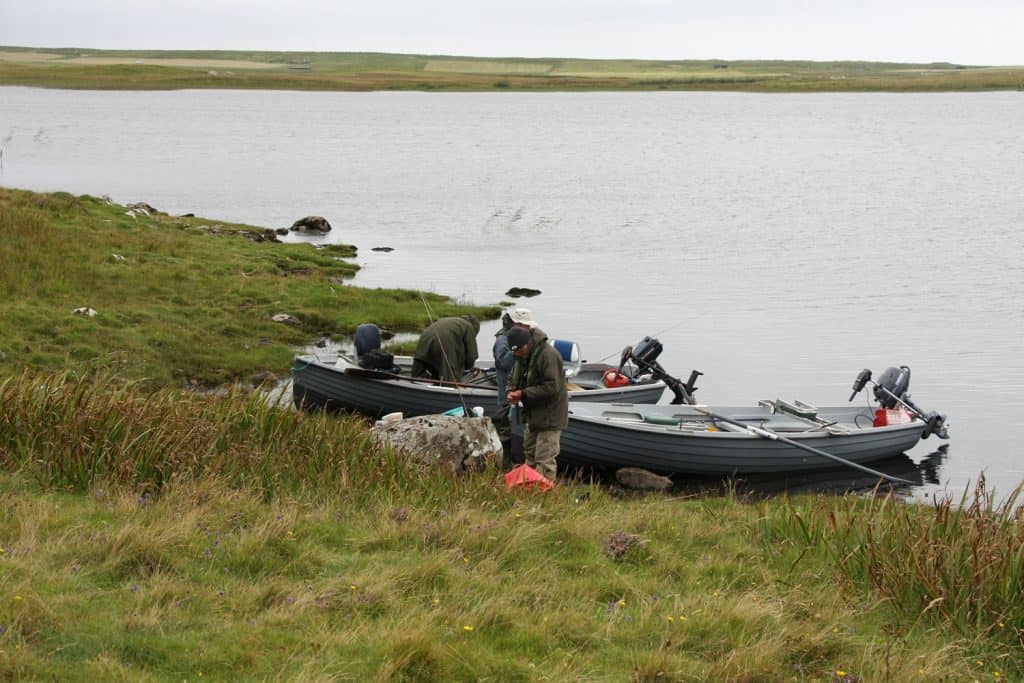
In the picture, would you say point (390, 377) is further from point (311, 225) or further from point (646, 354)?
point (311, 225)

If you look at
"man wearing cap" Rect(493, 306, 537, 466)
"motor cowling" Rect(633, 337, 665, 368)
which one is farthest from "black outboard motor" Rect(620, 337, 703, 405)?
"man wearing cap" Rect(493, 306, 537, 466)

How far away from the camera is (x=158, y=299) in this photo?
22.8 metres

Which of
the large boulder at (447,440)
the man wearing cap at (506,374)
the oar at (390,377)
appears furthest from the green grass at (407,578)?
the oar at (390,377)

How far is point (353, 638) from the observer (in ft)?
21.2

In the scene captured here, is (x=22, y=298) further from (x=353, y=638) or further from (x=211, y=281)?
(x=353, y=638)

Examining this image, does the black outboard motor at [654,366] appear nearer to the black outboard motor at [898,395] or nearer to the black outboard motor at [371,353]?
the black outboard motor at [898,395]

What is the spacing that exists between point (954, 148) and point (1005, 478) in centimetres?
7410

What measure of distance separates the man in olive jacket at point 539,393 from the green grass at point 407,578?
7.10ft

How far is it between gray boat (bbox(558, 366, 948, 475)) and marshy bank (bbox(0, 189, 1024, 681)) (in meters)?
3.47

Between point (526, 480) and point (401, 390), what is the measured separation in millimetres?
6485

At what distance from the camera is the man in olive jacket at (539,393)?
12.4 m

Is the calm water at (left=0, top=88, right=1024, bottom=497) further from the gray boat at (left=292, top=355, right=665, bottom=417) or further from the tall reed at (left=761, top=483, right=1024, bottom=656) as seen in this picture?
the tall reed at (left=761, top=483, right=1024, bottom=656)

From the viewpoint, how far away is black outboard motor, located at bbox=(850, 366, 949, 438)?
18297 millimetres

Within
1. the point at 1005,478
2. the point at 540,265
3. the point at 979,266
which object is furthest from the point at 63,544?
the point at 979,266
